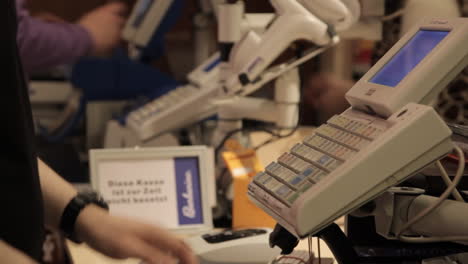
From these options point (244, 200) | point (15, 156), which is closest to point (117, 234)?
point (15, 156)

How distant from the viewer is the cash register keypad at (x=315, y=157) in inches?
32.5

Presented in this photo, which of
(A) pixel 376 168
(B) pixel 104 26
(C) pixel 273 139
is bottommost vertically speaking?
(B) pixel 104 26

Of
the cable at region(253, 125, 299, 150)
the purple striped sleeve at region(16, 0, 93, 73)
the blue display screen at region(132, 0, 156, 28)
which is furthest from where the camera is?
the blue display screen at region(132, 0, 156, 28)

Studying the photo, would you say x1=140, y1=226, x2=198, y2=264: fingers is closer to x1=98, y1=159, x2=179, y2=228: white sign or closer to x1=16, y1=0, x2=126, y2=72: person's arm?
x1=98, y1=159, x2=179, y2=228: white sign

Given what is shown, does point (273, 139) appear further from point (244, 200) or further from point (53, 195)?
point (53, 195)

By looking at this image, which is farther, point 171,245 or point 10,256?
point 171,245

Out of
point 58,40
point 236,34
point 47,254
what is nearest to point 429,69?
point 236,34

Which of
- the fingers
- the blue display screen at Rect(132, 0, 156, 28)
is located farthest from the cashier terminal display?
the blue display screen at Rect(132, 0, 156, 28)

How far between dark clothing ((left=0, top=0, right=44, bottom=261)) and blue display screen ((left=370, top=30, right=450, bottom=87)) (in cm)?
43

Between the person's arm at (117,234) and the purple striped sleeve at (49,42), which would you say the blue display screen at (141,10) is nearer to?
the purple striped sleeve at (49,42)

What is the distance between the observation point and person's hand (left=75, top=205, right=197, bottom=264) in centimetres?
86

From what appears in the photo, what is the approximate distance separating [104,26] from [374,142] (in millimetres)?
1906

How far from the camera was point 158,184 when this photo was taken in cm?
144

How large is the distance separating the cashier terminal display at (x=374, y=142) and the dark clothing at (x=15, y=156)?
273 millimetres
